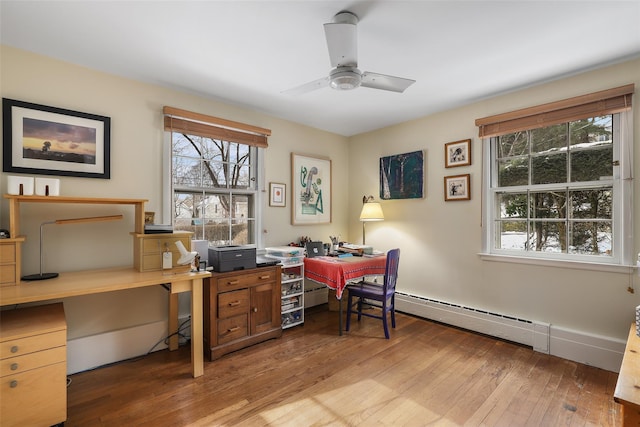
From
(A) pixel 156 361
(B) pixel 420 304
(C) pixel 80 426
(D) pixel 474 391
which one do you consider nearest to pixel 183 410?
(C) pixel 80 426

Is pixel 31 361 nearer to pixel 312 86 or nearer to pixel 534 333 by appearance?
pixel 312 86

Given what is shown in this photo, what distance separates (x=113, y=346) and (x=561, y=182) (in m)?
4.15

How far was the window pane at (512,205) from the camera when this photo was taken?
2.91 metres

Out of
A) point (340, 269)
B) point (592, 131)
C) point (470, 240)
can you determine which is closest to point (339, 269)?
point (340, 269)

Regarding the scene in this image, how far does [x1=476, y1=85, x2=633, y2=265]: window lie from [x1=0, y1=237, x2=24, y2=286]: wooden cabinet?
12.7 feet

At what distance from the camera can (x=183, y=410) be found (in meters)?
1.87

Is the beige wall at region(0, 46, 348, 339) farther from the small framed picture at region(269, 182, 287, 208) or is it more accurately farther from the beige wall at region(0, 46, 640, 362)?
the small framed picture at region(269, 182, 287, 208)

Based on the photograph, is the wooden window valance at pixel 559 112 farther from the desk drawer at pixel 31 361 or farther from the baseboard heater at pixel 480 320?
the desk drawer at pixel 31 361

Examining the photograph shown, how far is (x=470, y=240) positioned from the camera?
125 inches

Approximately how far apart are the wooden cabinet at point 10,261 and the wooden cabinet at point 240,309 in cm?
120

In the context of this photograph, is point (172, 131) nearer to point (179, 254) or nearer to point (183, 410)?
point (179, 254)

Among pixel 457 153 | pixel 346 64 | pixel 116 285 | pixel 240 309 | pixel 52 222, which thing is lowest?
pixel 240 309

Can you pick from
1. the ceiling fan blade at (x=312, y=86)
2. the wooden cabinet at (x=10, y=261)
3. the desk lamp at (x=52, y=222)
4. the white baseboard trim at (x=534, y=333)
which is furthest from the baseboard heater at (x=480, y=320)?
the wooden cabinet at (x=10, y=261)

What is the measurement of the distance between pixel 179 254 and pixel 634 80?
3922 millimetres
